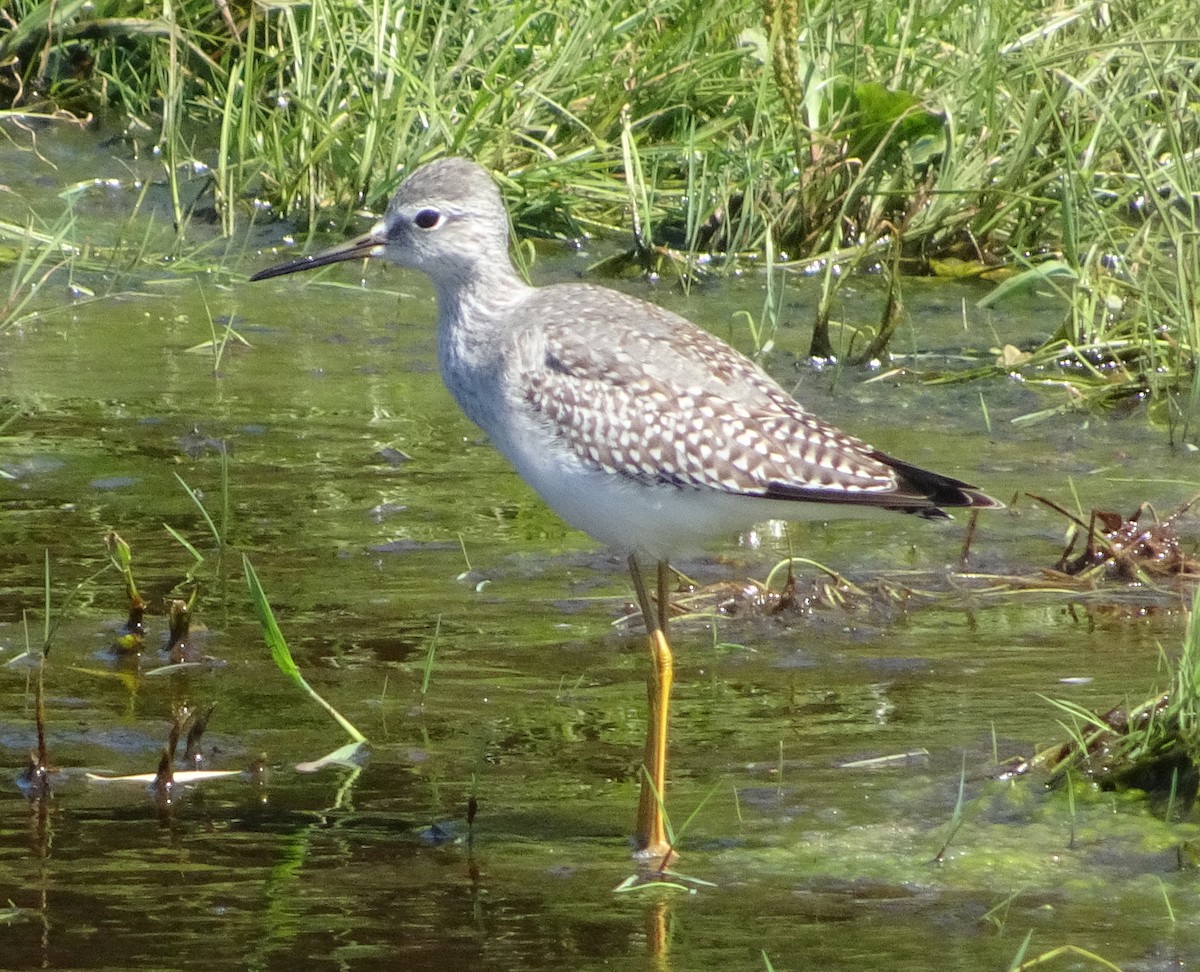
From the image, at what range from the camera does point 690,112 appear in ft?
28.6

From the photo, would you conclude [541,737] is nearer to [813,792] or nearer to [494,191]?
[813,792]

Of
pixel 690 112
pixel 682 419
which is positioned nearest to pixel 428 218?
pixel 682 419

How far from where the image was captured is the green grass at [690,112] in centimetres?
801

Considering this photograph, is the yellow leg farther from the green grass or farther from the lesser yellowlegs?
the green grass

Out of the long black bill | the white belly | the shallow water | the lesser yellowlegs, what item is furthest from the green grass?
the white belly

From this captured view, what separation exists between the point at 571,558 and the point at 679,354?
51.7 inches

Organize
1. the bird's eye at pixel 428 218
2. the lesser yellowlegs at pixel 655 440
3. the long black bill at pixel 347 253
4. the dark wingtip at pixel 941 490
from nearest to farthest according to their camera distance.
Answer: the dark wingtip at pixel 941 490 → the lesser yellowlegs at pixel 655 440 → the bird's eye at pixel 428 218 → the long black bill at pixel 347 253

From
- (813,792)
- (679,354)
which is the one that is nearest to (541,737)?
(813,792)

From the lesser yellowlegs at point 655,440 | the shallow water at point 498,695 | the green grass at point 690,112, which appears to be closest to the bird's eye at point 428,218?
the lesser yellowlegs at point 655,440

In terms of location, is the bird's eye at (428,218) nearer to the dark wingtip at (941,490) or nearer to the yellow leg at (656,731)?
the yellow leg at (656,731)

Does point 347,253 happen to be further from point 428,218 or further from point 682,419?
point 682,419

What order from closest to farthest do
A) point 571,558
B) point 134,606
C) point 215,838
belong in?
point 215,838 → point 134,606 → point 571,558

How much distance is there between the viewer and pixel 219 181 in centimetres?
837

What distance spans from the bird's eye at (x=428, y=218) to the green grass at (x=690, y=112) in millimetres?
2847
